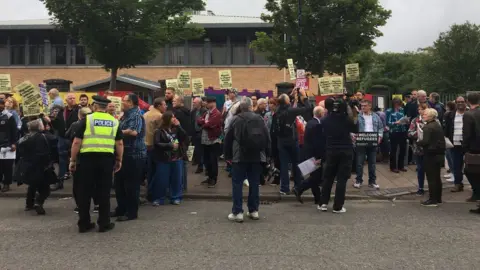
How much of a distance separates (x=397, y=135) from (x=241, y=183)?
6.06 meters

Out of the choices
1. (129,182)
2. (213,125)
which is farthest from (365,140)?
(129,182)

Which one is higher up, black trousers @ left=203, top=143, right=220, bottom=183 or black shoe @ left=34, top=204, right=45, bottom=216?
black trousers @ left=203, top=143, right=220, bottom=183

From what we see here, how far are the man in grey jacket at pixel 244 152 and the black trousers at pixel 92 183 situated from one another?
188 centimetres

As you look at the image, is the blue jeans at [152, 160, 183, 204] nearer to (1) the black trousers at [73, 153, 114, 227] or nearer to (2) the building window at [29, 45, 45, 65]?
(1) the black trousers at [73, 153, 114, 227]

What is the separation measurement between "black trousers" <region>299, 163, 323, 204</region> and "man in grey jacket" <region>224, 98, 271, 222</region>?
140 cm

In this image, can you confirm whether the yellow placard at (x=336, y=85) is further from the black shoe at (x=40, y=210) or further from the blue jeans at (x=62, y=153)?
the black shoe at (x=40, y=210)

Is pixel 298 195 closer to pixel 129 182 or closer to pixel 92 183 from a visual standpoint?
pixel 129 182

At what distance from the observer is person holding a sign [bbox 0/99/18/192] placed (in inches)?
381

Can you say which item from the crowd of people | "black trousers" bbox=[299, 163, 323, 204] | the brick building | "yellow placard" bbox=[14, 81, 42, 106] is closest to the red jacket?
the crowd of people

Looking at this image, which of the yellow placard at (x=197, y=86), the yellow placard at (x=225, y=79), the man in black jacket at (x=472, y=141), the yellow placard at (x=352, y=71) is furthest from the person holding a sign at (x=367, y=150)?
the yellow placard at (x=197, y=86)

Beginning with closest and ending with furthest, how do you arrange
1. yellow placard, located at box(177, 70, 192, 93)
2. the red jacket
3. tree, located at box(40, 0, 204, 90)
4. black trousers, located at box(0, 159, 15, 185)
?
black trousers, located at box(0, 159, 15, 185) → the red jacket → yellow placard, located at box(177, 70, 192, 93) → tree, located at box(40, 0, 204, 90)

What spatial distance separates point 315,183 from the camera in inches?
332

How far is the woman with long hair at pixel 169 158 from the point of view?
820cm

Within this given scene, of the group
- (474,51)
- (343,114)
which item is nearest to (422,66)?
(474,51)
